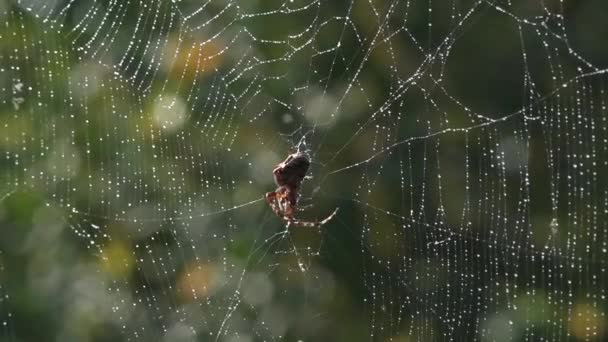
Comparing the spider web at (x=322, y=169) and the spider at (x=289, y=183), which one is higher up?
the spider web at (x=322, y=169)

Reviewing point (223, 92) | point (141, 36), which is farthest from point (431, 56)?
point (141, 36)

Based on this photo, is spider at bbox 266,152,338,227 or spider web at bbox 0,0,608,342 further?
spider web at bbox 0,0,608,342

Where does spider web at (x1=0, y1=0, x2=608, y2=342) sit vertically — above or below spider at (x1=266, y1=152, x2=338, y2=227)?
above

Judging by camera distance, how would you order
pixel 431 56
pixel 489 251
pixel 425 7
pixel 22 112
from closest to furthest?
1. pixel 489 251
2. pixel 431 56
3. pixel 425 7
4. pixel 22 112

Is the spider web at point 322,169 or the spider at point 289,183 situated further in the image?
the spider web at point 322,169

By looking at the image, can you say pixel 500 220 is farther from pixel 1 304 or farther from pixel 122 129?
pixel 1 304
